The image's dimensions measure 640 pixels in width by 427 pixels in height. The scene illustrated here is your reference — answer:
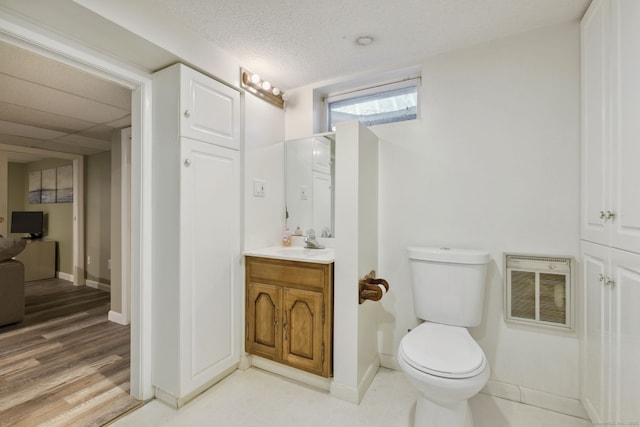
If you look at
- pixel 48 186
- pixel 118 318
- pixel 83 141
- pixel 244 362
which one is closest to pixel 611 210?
pixel 244 362

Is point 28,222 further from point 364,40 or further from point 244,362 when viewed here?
point 364,40

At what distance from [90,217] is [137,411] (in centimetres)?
352

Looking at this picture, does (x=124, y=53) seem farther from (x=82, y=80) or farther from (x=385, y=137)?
(x=385, y=137)

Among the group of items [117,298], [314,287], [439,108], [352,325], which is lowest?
[117,298]

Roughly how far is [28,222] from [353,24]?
6.19 m

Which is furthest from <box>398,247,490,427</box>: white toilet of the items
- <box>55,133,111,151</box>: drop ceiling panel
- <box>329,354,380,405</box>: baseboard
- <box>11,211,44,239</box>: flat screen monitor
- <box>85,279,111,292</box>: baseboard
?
<box>11,211,44,239</box>: flat screen monitor

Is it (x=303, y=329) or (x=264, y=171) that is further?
(x=264, y=171)

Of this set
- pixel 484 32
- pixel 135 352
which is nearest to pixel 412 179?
pixel 484 32

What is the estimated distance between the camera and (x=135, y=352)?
176 centimetres

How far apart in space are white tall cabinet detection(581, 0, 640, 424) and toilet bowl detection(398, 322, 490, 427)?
1.76ft

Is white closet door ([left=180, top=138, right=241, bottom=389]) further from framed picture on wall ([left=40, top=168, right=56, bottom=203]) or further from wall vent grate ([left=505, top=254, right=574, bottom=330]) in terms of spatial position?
framed picture on wall ([left=40, top=168, right=56, bottom=203])

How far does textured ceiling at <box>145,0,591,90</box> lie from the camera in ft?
4.93

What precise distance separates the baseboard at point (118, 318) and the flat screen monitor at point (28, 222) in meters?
3.27

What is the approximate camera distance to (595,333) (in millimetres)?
1416
